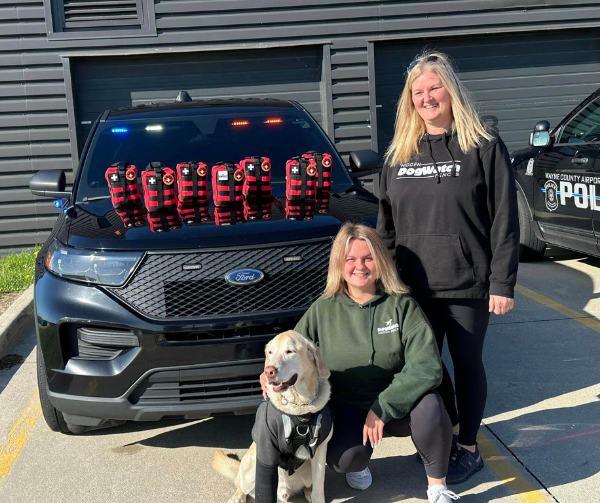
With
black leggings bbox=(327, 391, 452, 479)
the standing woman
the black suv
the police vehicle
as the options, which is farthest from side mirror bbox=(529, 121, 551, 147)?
black leggings bbox=(327, 391, 452, 479)

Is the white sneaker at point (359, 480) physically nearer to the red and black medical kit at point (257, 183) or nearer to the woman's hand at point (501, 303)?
the woman's hand at point (501, 303)

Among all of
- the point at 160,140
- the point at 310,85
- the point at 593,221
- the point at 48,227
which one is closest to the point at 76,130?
the point at 48,227

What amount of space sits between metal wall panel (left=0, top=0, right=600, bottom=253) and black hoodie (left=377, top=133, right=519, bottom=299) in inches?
244

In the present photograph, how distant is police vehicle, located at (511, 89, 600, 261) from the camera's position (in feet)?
18.9

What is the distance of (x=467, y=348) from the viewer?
10.1ft

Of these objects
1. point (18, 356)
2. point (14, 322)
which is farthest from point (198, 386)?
point (14, 322)

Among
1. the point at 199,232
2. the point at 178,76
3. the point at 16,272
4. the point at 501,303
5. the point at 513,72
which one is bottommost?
the point at 16,272

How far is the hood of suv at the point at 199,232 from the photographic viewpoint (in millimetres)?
→ 3174

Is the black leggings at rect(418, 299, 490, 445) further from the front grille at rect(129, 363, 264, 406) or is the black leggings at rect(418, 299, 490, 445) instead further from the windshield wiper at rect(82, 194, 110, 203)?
the windshield wiper at rect(82, 194, 110, 203)

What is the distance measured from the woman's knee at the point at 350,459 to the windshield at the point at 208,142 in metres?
1.82

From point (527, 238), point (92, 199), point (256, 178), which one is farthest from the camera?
point (527, 238)

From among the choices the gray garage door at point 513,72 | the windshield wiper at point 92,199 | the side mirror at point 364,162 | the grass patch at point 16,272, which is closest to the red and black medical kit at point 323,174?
the side mirror at point 364,162

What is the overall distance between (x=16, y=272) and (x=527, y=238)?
5.29 m

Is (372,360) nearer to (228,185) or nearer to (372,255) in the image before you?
(372,255)
